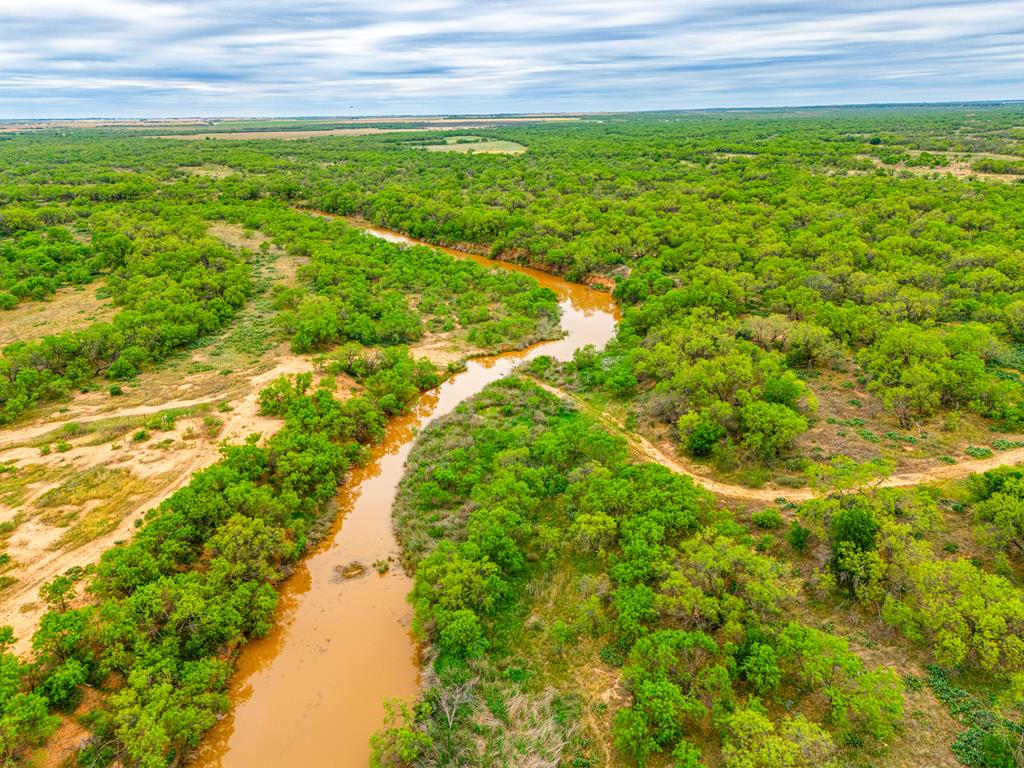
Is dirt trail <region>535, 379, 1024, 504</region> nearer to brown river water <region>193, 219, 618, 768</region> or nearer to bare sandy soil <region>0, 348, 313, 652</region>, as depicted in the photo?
brown river water <region>193, 219, 618, 768</region>

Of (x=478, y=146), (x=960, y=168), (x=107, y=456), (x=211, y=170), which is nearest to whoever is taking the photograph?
(x=107, y=456)

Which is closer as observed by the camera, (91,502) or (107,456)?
(91,502)

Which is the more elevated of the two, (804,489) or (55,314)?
(55,314)

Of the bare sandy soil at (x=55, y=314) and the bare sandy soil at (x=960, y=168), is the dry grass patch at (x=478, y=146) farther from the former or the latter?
the bare sandy soil at (x=55, y=314)

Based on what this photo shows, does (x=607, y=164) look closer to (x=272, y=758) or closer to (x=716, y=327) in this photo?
(x=716, y=327)

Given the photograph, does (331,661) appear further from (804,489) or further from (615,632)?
(804,489)

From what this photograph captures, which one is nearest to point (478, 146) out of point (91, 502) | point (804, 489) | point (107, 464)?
point (107, 464)

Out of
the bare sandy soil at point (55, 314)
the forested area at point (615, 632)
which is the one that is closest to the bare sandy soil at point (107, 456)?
the bare sandy soil at point (55, 314)
